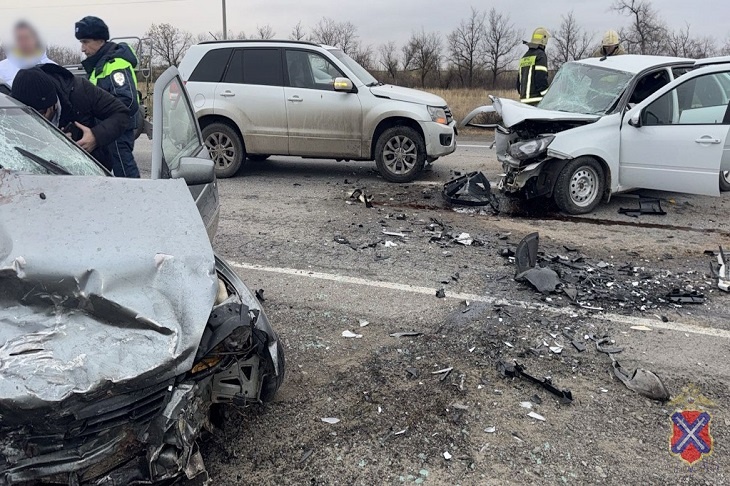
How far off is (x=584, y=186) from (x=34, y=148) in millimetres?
6043

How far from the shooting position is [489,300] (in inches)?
185

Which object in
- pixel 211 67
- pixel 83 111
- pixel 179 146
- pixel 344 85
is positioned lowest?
pixel 179 146

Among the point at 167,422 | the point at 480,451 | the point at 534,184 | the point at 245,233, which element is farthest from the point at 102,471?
the point at 534,184

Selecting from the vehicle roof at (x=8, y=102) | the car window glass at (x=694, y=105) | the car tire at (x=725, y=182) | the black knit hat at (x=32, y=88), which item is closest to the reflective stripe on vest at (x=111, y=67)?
the black knit hat at (x=32, y=88)

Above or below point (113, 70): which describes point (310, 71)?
above

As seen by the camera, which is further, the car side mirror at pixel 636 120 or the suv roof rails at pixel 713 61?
the suv roof rails at pixel 713 61

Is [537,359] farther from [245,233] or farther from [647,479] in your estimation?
[245,233]

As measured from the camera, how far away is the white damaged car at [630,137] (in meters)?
6.89

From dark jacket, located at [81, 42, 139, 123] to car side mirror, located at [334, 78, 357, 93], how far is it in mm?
3762

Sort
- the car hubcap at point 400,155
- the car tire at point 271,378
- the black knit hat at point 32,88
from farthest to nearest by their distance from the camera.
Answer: the car hubcap at point 400,155 < the black knit hat at point 32,88 < the car tire at point 271,378

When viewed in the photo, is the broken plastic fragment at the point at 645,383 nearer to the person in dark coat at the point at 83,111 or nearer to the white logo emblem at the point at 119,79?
the person in dark coat at the point at 83,111

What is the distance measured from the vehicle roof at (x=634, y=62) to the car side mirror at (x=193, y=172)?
6.02 meters

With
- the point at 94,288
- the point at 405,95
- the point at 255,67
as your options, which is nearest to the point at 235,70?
the point at 255,67

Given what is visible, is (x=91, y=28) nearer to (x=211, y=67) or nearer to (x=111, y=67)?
(x=111, y=67)
